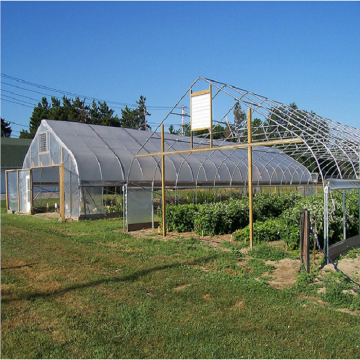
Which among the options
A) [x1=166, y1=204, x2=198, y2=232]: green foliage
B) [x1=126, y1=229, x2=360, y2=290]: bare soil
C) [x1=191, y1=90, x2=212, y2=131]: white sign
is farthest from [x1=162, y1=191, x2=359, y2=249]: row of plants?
[x1=191, y1=90, x2=212, y2=131]: white sign

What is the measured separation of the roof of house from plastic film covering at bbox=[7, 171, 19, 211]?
51.2 ft

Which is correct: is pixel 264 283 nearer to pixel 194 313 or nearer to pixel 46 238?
pixel 194 313

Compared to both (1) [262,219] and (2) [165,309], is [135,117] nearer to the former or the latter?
(1) [262,219]

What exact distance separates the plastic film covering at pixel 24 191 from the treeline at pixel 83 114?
29.7 m

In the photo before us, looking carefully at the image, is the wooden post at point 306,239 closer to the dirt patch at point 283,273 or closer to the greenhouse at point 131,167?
the dirt patch at point 283,273

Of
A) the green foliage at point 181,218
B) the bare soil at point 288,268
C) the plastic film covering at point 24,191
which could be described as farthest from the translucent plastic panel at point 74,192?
the bare soil at point 288,268

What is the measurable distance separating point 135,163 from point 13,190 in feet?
25.4

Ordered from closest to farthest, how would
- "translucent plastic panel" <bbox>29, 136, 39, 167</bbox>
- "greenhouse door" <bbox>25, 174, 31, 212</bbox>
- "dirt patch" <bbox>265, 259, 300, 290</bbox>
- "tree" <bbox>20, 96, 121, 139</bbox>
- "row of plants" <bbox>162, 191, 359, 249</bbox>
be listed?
"dirt patch" <bbox>265, 259, 300, 290</bbox>, "row of plants" <bbox>162, 191, 359, 249</bbox>, "greenhouse door" <bbox>25, 174, 31, 212</bbox>, "translucent plastic panel" <bbox>29, 136, 39, 167</bbox>, "tree" <bbox>20, 96, 121, 139</bbox>

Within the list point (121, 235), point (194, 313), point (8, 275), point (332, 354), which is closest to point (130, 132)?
point (121, 235)

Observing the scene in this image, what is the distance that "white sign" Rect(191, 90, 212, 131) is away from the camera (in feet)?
35.6

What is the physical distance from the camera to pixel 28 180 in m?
18.7

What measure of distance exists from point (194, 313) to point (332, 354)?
186 centimetres

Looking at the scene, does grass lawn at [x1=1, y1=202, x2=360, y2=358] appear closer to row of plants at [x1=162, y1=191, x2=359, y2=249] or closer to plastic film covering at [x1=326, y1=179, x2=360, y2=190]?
row of plants at [x1=162, y1=191, x2=359, y2=249]

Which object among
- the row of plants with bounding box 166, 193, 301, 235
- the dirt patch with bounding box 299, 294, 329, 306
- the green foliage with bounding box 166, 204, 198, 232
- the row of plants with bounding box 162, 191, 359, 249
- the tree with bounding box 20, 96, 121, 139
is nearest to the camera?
the dirt patch with bounding box 299, 294, 329, 306
